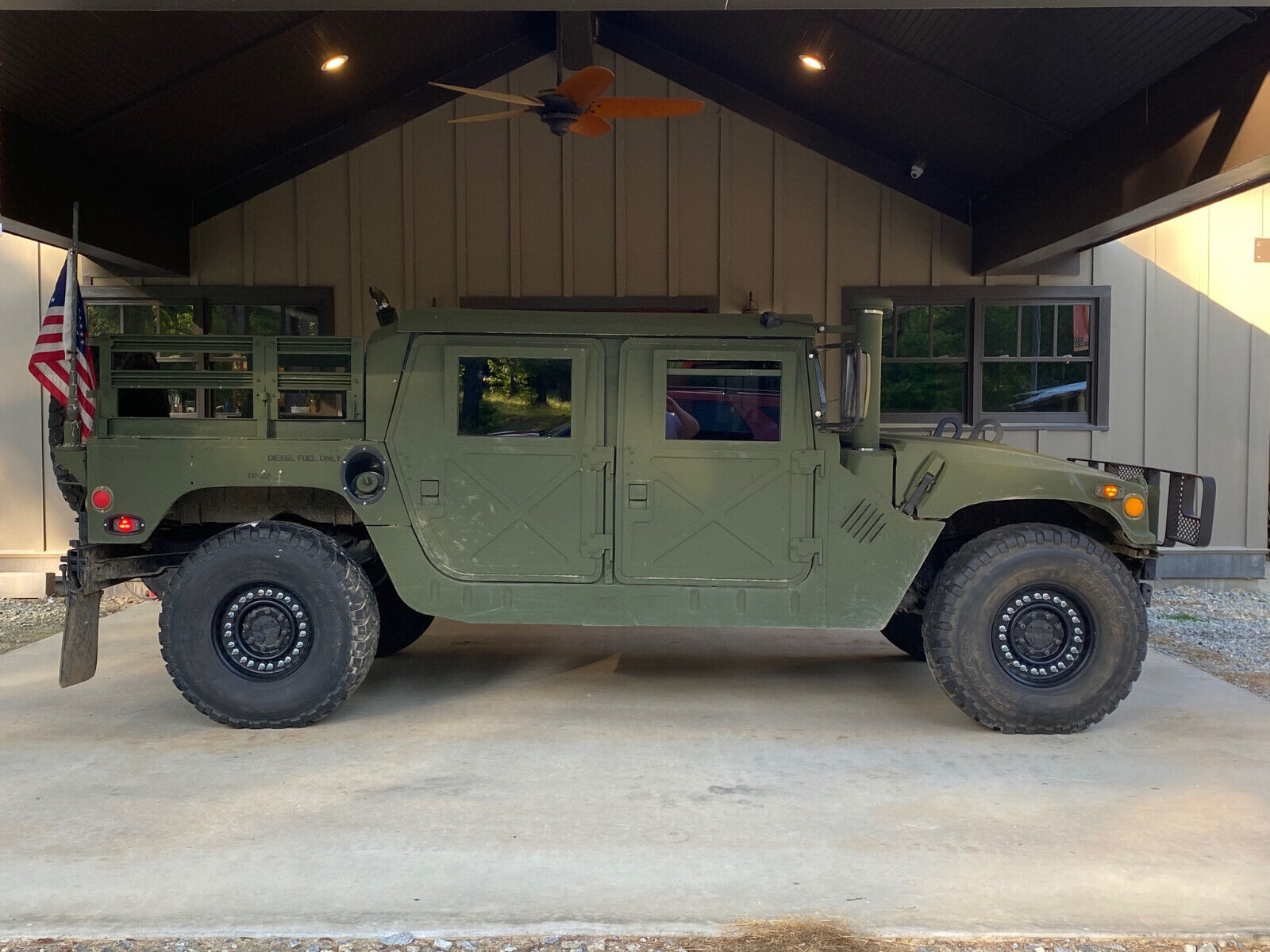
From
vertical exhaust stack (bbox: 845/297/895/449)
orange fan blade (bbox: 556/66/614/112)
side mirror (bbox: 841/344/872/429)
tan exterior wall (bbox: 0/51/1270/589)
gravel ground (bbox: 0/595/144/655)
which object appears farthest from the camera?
tan exterior wall (bbox: 0/51/1270/589)

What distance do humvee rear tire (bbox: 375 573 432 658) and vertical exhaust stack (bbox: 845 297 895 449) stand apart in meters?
2.99

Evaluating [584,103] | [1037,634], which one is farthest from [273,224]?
[1037,634]

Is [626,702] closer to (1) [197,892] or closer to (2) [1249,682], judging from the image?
(1) [197,892]

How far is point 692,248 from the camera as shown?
374 inches

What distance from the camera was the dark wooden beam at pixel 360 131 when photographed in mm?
9367

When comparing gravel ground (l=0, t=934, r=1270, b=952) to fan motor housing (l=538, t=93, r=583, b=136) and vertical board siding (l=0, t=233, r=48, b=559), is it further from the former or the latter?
vertical board siding (l=0, t=233, r=48, b=559)

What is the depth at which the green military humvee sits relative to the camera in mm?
5242

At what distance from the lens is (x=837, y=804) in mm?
4301

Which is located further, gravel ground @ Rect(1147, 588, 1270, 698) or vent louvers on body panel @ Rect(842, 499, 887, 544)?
gravel ground @ Rect(1147, 588, 1270, 698)

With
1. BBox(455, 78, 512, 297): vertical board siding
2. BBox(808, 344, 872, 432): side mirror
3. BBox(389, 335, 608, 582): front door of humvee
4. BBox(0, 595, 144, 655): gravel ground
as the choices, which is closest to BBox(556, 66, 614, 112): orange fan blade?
BBox(389, 335, 608, 582): front door of humvee

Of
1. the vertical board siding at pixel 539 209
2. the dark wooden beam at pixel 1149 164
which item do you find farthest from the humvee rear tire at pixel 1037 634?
the vertical board siding at pixel 539 209

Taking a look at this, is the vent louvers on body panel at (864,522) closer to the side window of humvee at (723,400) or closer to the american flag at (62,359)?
the side window of humvee at (723,400)

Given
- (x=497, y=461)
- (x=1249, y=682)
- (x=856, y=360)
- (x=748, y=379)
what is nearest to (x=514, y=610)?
(x=497, y=461)

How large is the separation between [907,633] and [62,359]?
18.6ft
